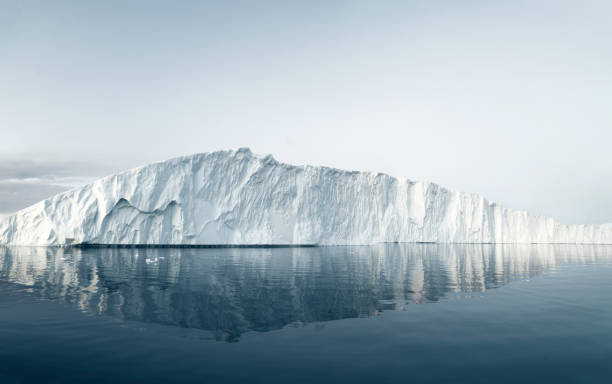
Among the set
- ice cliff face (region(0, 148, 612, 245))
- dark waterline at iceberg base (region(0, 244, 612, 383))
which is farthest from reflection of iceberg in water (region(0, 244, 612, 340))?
ice cliff face (region(0, 148, 612, 245))

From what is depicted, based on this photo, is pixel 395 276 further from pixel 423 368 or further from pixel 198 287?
pixel 423 368

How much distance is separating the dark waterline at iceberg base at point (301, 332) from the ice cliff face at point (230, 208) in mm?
20313

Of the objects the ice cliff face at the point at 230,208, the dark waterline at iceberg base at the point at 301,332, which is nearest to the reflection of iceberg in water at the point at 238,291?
the dark waterline at iceberg base at the point at 301,332

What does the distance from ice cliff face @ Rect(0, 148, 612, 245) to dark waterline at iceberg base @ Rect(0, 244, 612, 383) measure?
2031 cm

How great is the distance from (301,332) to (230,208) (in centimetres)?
2807

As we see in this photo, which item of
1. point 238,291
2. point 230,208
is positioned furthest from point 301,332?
point 230,208

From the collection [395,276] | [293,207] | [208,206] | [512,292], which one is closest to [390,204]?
[293,207]

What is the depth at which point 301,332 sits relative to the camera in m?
6.03

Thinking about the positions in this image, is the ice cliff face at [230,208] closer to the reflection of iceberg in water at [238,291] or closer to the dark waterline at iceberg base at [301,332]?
the reflection of iceberg in water at [238,291]

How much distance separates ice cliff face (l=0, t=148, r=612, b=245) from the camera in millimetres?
30062

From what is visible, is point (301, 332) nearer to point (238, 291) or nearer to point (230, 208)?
point (238, 291)

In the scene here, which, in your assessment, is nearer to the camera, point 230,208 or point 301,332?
point 301,332

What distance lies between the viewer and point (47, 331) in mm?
6043

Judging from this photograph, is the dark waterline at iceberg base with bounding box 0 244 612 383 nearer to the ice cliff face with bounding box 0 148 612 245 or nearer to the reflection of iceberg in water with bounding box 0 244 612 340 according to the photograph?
the reflection of iceberg in water with bounding box 0 244 612 340
